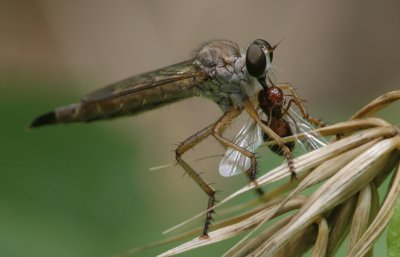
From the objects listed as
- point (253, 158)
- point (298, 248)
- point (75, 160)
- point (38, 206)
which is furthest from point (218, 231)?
point (75, 160)

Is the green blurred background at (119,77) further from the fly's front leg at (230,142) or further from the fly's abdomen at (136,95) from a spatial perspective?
the fly's front leg at (230,142)

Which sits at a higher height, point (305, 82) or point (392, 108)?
point (392, 108)

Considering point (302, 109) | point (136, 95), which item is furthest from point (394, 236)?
point (136, 95)

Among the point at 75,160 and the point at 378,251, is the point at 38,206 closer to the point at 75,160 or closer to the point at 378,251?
the point at 75,160

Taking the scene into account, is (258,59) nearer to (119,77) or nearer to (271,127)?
(271,127)

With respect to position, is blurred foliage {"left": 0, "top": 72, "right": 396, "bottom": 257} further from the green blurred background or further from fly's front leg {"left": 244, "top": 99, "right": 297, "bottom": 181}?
fly's front leg {"left": 244, "top": 99, "right": 297, "bottom": 181}

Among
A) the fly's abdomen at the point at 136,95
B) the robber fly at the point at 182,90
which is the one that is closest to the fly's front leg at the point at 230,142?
the robber fly at the point at 182,90
